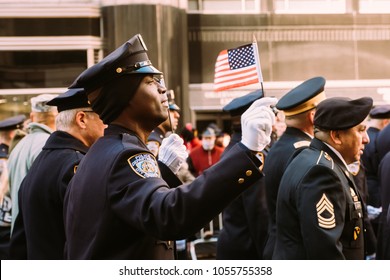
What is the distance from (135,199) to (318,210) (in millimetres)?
1139

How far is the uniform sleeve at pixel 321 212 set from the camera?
10.0 feet

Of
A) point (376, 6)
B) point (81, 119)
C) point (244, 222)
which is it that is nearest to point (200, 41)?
point (376, 6)

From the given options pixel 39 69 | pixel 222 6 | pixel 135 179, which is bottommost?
pixel 135 179

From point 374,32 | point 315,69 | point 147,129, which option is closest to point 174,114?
point 374,32

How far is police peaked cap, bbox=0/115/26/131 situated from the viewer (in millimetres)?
5984

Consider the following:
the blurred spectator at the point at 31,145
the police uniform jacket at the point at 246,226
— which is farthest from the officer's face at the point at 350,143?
the blurred spectator at the point at 31,145

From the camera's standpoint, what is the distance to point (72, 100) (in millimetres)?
3596

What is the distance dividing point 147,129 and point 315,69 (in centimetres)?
485

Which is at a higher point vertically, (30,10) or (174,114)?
(30,10)

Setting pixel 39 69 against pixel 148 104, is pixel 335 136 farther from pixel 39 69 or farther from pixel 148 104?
pixel 39 69

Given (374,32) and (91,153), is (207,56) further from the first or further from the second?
(91,153)

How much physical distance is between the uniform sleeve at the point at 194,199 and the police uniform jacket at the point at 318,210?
1066mm

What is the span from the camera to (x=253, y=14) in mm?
7074
